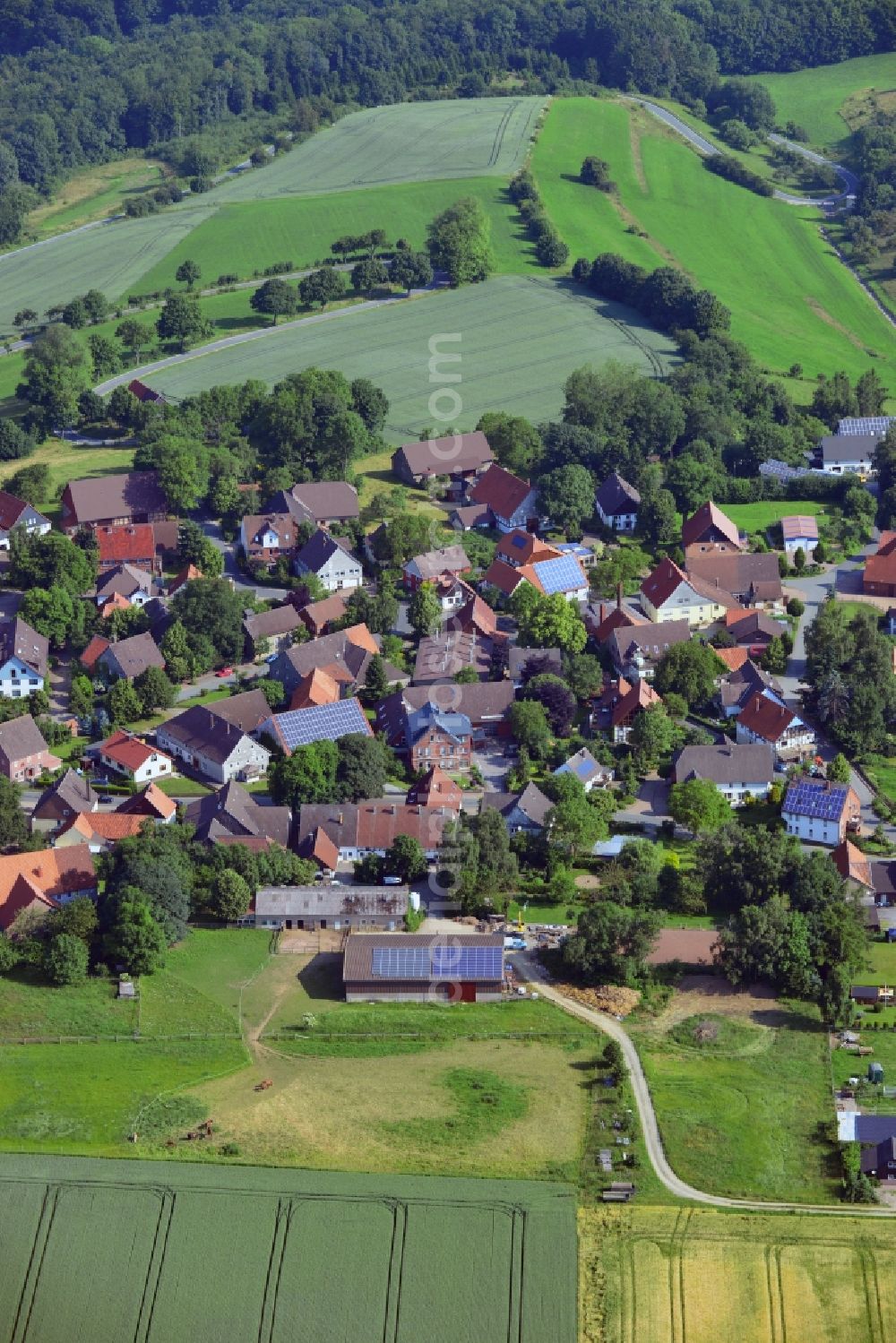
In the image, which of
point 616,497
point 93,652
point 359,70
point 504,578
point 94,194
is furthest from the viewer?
point 359,70

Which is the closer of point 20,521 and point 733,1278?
point 733,1278

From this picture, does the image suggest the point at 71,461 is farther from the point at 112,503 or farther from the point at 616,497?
the point at 616,497

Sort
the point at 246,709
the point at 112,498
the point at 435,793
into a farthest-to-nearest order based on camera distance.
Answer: the point at 112,498, the point at 246,709, the point at 435,793

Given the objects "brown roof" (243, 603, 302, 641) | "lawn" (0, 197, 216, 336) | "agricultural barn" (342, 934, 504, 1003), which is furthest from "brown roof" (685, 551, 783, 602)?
"lawn" (0, 197, 216, 336)

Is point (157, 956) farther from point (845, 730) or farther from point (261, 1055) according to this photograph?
point (845, 730)

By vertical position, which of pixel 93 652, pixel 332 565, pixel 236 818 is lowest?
pixel 332 565

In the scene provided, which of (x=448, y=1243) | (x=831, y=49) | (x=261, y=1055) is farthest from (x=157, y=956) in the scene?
(x=831, y=49)

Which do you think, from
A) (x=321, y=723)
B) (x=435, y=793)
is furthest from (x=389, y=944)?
(x=321, y=723)
